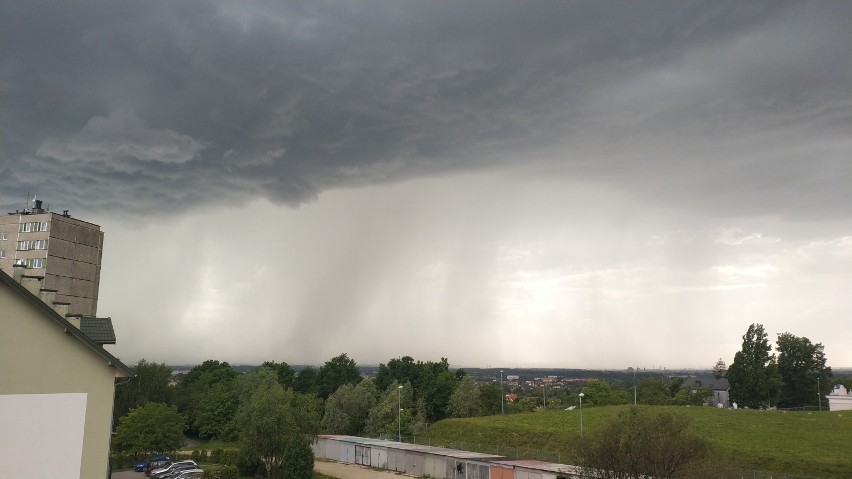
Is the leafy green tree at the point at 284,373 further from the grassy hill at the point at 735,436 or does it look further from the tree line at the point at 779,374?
the tree line at the point at 779,374

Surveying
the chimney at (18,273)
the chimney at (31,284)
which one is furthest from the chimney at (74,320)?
the chimney at (18,273)

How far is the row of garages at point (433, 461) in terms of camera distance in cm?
4476

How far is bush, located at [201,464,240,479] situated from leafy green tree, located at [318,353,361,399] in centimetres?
6338

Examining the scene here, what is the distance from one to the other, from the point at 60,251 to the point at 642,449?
34.8 m

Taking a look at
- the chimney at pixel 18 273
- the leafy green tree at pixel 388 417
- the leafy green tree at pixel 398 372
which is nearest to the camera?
the chimney at pixel 18 273

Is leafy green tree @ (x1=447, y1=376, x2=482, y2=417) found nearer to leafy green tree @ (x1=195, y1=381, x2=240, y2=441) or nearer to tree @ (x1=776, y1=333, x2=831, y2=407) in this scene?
leafy green tree @ (x1=195, y1=381, x2=240, y2=441)

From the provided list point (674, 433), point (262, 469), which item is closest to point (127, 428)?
point (262, 469)

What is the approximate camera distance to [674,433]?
33.5 metres

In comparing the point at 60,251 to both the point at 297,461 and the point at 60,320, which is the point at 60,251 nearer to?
the point at 60,320

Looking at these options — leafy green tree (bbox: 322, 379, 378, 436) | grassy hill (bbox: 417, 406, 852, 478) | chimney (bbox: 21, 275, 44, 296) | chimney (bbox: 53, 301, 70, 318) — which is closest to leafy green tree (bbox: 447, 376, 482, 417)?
grassy hill (bbox: 417, 406, 852, 478)

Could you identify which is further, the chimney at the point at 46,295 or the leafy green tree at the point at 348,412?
the leafy green tree at the point at 348,412

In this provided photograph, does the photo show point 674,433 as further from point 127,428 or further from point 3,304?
point 127,428

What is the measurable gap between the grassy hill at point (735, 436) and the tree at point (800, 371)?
42.3 meters

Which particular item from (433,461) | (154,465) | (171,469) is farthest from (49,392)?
(154,465)
